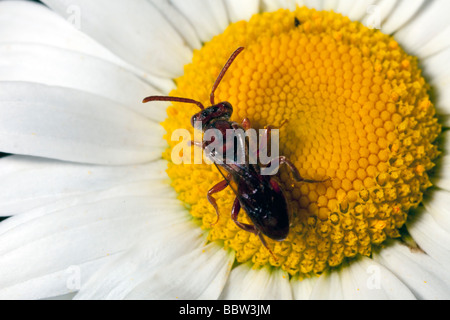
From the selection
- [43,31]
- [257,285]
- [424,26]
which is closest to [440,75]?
[424,26]

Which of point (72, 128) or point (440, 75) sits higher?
point (440, 75)

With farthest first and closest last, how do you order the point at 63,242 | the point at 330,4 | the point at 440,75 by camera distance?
1. the point at 330,4
2. the point at 440,75
3. the point at 63,242

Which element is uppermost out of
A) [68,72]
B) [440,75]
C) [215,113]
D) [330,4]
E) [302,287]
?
[330,4]

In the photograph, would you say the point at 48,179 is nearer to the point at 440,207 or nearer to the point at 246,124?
the point at 246,124

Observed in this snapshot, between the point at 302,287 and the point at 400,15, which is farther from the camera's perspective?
the point at 400,15

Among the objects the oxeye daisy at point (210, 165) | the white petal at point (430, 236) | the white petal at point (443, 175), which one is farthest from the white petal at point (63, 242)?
the white petal at point (443, 175)

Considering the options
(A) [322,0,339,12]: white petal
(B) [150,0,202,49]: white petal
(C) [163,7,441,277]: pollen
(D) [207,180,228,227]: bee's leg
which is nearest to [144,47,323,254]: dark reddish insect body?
(D) [207,180,228,227]: bee's leg

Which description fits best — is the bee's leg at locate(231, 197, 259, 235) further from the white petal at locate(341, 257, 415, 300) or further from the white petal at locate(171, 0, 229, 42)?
the white petal at locate(171, 0, 229, 42)
